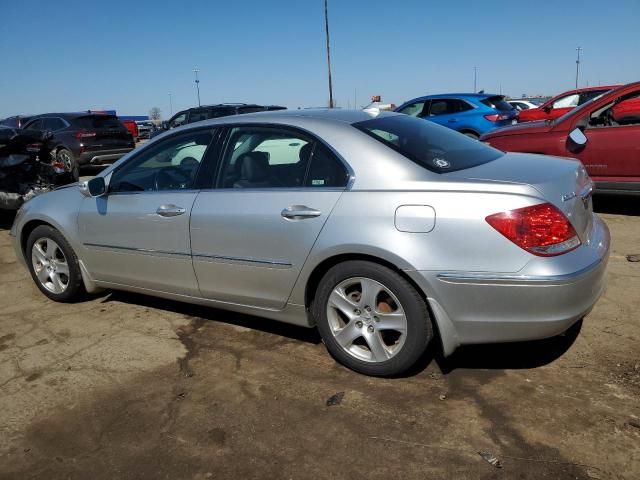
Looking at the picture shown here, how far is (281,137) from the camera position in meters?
3.41

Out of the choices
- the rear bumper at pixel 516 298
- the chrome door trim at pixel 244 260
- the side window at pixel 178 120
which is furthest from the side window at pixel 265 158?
the side window at pixel 178 120

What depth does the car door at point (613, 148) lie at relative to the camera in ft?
19.9

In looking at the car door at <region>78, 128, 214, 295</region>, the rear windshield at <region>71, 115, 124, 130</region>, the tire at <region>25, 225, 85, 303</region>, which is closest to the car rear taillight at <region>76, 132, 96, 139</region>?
the rear windshield at <region>71, 115, 124, 130</region>

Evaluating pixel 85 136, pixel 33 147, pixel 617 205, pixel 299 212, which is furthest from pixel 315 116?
pixel 85 136

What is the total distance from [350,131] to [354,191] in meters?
0.41

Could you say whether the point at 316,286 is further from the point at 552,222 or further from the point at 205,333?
the point at 552,222

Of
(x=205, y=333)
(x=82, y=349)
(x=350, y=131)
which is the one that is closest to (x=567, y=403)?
(x=350, y=131)

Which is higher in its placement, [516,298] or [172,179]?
[172,179]

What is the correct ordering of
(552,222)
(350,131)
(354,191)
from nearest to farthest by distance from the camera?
(552,222) → (354,191) → (350,131)

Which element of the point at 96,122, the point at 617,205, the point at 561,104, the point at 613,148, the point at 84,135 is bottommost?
the point at 617,205

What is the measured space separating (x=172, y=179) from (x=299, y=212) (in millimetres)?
1204

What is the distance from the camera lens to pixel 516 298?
8.54ft

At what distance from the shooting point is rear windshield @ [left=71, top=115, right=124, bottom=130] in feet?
43.7

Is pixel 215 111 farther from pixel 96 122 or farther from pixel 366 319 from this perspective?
pixel 366 319
